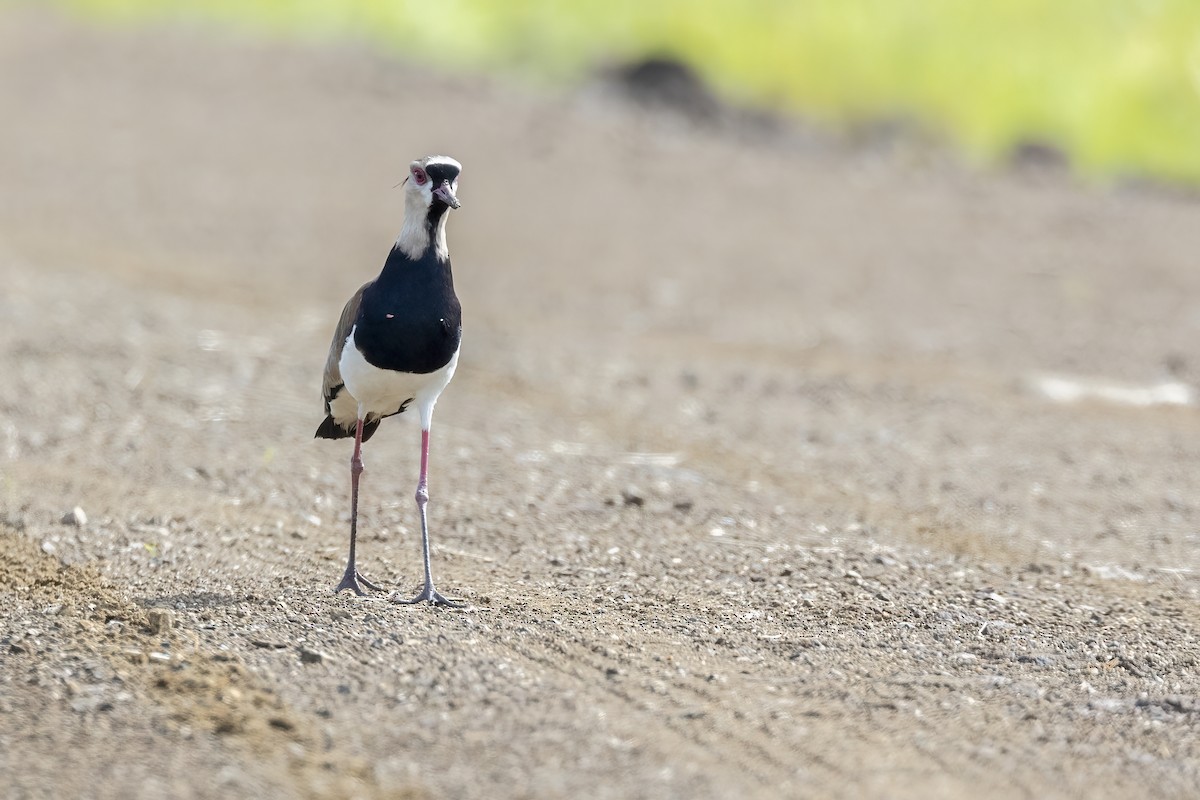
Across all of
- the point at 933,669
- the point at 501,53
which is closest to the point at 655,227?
the point at 501,53

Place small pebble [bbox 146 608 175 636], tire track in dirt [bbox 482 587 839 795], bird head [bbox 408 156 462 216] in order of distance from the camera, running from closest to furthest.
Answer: tire track in dirt [bbox 482 587 839 795] → small pebble [bbox 146 608 175 636] → bird head [bbox 408 156 462 216]

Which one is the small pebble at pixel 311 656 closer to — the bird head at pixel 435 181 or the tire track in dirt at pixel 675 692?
the tire track in dirt at pixel 675 692

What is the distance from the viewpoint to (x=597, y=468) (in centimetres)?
998

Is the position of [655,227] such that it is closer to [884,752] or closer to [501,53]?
[501,53]

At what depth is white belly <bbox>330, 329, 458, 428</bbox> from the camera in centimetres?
702

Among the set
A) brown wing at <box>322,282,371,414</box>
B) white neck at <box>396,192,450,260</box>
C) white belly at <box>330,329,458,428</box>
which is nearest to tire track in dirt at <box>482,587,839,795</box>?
white belly at <box>330,329,458,428</box>

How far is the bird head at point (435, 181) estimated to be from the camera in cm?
677

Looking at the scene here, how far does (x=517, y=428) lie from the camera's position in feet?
35.9

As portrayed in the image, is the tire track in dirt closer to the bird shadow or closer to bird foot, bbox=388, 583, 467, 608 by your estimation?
bird foot, bbox=388, 583, 467, 608

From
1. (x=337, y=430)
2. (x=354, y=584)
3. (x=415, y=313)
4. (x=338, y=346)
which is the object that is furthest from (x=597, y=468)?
(x=415, y=313)

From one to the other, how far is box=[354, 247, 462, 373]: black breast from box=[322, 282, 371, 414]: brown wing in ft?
0.73

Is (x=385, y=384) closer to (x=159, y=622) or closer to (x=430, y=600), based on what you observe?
(x=430, y=600)

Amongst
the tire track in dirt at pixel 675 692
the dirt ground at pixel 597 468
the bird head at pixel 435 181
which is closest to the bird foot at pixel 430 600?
the dirt ground at pixel 597 468

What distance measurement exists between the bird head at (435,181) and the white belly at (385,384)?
732 mm
